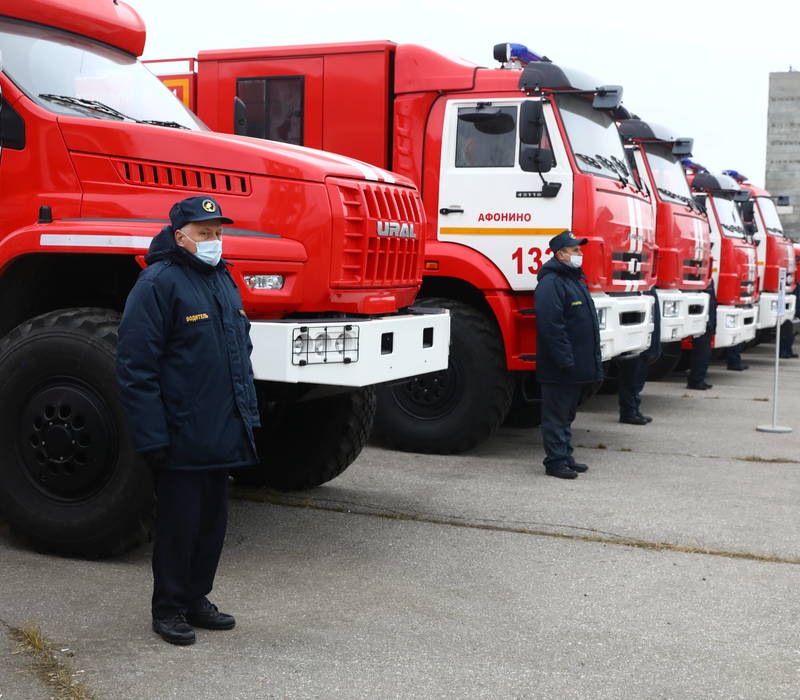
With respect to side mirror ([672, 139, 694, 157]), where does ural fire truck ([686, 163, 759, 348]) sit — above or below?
below

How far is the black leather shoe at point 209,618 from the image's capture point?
15.4 feet

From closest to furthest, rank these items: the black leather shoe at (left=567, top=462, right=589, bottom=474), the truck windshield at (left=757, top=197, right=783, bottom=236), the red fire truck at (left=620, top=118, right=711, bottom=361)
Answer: the black leather shoe at (left=567, top=462, right=589, bottom=474) → the red fire truck at (left=620, top=118, right=711, bottom=361) → the truck windshield at (left=757, top=197, right=783, bottom=236)

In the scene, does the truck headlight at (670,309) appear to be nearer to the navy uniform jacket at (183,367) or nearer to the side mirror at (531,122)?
the side mirror at (531,122)

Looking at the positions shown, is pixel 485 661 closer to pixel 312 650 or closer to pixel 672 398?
pixel 312 650

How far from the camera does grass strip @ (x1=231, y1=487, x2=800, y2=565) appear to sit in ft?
20.1

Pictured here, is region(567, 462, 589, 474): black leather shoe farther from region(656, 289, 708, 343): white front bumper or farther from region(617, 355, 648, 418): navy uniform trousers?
region(656, 289, 708, 343): white front bumper

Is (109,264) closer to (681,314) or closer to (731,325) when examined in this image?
(681,314)

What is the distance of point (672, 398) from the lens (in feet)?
45.6

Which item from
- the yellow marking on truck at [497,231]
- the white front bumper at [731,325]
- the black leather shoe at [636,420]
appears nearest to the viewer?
the yellow marking on truck at [497,231]

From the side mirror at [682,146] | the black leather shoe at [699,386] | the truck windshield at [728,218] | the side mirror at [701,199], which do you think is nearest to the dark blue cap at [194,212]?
the side mirror at [682,146]

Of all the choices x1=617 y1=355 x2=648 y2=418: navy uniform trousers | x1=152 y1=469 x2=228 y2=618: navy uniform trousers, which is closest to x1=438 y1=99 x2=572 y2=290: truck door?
x1=617 y1=355 x2=648 y2=418: navy uniform trousers

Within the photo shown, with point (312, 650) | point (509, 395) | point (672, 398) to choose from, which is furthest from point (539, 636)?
point (672, 398)

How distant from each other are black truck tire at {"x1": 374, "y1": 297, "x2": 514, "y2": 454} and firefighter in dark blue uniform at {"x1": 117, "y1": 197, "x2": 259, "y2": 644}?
4452 mm

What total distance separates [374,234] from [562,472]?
302cm
